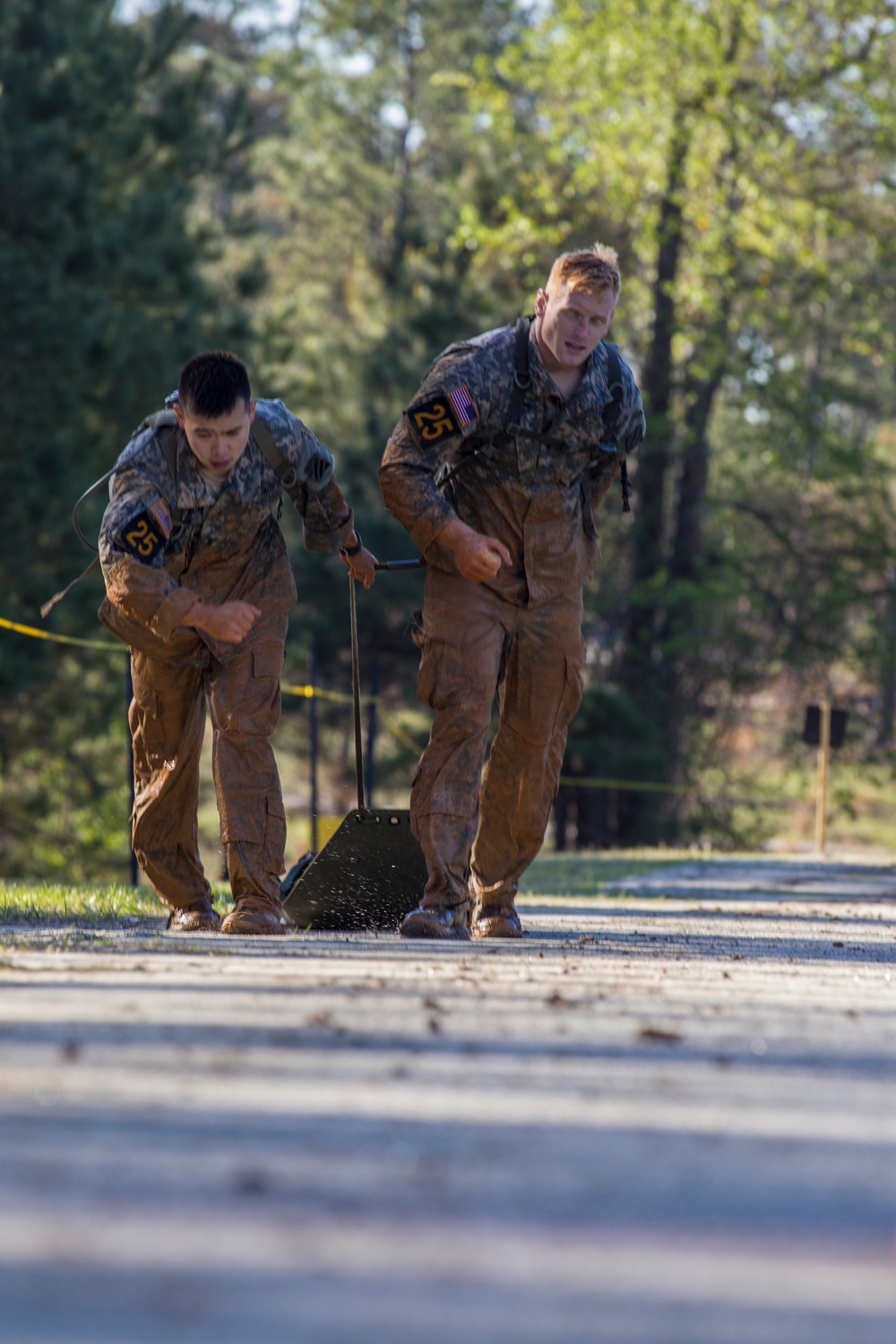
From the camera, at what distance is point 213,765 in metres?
5.72

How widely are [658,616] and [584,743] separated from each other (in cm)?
382

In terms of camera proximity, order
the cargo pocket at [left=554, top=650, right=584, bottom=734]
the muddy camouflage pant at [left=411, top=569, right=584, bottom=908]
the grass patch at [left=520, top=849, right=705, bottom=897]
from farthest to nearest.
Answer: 1. the grass patch at [left=520, top=849, right=705, bottom=897]
2. the cargo pocket at [left=554, top=650, right=584, bottom=734]
3. the muddy camouflage pant at [left=411, top=569, right=584, bottom=908]

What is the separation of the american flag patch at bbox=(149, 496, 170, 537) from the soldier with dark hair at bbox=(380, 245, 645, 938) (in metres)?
0.66

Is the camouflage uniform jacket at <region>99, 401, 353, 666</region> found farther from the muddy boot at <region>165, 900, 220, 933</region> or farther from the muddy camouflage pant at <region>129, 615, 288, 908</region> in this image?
the muddy boot at <region>165, 900, 220, 933</region>

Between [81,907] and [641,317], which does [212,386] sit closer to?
[81,907]

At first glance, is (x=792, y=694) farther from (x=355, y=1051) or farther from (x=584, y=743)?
(x=355, y=1051)

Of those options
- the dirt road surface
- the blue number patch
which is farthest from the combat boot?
the blue number patch

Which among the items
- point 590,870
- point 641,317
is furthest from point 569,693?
point 641,317

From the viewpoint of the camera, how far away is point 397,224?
2738 cm

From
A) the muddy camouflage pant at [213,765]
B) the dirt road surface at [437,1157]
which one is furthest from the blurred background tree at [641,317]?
the dirt road surface at [437,1157]

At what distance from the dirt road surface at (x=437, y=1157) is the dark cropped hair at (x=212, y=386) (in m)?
1.85

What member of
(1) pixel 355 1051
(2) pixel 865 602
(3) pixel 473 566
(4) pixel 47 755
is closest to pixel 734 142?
(2) pixel 865 602

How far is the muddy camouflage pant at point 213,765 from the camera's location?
5527mm

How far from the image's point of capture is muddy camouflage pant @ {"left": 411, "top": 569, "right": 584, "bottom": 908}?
5426 millimetres
